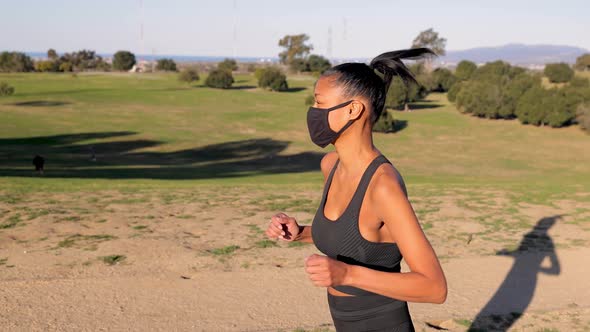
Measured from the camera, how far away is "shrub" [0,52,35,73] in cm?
12144

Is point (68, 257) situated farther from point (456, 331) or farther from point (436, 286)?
point (436, 286)

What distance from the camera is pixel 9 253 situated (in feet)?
33.6

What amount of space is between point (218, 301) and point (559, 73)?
98.8 meters

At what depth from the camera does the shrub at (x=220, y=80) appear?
97.2 m

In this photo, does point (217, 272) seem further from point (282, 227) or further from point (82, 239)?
point (282, 227)

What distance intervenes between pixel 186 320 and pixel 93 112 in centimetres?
6333

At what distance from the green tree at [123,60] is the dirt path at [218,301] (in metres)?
148

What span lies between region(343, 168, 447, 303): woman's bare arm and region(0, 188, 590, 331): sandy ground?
4.70 metres

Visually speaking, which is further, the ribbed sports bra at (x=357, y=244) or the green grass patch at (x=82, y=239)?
the green grass patch at (x=82, y=239)

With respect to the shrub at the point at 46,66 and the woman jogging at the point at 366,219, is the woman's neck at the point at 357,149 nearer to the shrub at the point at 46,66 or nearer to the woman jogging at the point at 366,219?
the woman jogging at the point at 366,219

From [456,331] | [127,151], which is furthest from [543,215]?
[127,151]

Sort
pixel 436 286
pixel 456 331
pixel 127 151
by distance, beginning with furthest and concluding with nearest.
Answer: pixel 127 151 < pixel 456 331 < pixel 436 286

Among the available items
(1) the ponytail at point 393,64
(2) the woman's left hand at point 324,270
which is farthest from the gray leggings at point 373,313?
(1) the ponytail at point 393,64

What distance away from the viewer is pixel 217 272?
31.7 ft
